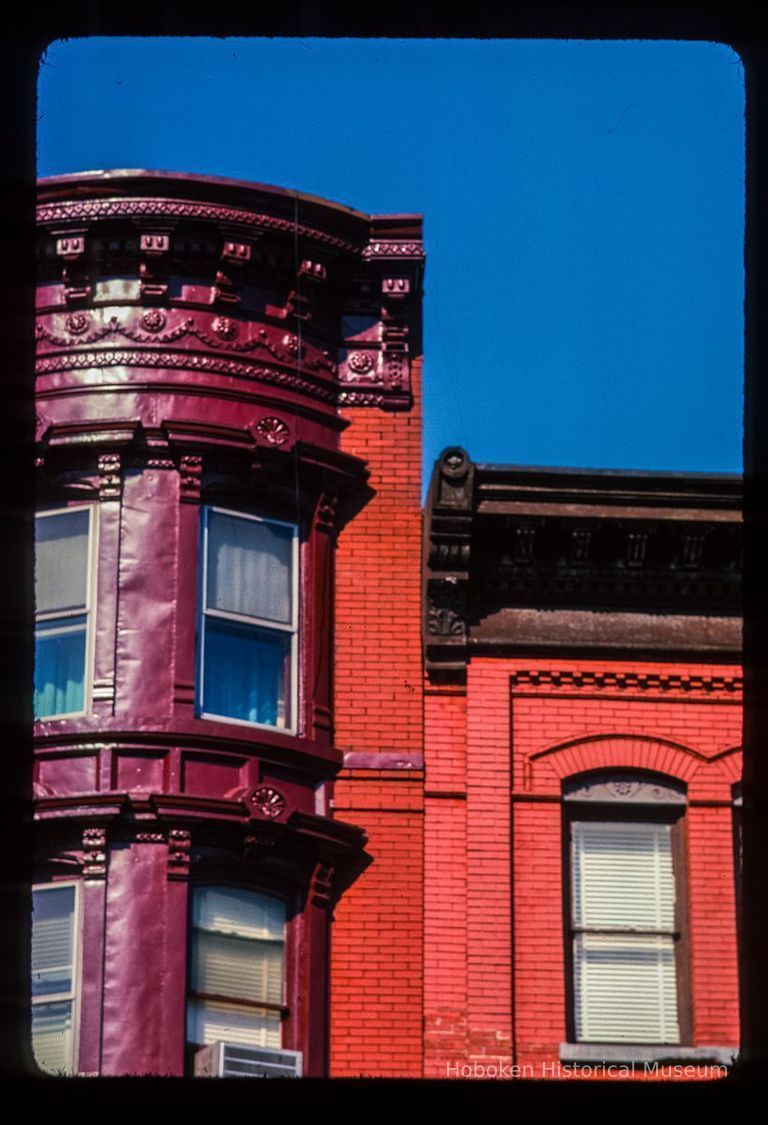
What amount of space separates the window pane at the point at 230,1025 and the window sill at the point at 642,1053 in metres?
1.93

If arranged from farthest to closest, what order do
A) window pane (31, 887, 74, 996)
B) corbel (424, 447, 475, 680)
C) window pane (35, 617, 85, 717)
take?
1. corbel (424, 447, 475, 680)
2. window pane (35, 617, 85, 717)
3. window pane (31, 887, 74, 996)

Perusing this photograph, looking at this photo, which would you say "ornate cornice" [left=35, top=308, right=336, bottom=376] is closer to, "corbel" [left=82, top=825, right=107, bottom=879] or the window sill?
"corbel" [left=82, top=825, right=107, bottom=879]

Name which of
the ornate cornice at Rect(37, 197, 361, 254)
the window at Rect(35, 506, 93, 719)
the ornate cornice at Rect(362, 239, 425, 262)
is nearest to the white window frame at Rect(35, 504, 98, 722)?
the window at Rect(35, 506, 93, 719)

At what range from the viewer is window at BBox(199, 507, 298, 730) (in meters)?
17.0

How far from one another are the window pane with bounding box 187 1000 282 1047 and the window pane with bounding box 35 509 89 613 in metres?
2.96

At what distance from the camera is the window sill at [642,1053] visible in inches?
637

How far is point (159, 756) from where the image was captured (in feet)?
54.1

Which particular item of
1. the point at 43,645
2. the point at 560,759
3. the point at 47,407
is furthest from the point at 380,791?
the point at 47,407

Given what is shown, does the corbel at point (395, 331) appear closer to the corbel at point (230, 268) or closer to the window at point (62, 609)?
the corbel at point (230, 268)

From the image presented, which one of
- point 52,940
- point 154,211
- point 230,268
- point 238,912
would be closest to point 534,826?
point 238,912

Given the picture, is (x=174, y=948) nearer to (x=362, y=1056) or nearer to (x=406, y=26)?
(x=362, y=1056)

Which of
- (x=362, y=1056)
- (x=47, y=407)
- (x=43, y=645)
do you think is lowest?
(x=362, y=1056)

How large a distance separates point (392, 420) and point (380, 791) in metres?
2.96

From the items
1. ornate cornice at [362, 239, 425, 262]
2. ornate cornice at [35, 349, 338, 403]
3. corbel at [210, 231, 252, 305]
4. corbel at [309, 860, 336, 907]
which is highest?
ornate cornice at [362, 239, 425, 262]
